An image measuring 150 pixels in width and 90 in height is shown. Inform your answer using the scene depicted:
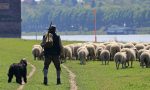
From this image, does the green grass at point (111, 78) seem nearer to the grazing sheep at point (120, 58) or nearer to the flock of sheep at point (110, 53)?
the grazing sheep at point (120, 58)

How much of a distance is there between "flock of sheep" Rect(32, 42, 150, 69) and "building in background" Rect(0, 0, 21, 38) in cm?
7225

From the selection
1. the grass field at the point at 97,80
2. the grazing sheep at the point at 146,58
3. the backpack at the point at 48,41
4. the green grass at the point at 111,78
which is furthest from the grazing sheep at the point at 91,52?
the backpack at the point at 48,41

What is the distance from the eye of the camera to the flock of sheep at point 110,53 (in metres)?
38.3

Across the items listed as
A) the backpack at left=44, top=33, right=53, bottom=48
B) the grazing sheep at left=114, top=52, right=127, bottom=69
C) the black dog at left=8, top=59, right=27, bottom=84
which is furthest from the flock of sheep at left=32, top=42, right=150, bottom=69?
the black dog at left=8, top=59, right=27, bottom=84

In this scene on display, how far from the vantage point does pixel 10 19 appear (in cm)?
12531

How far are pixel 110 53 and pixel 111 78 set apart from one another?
16475 millimetres

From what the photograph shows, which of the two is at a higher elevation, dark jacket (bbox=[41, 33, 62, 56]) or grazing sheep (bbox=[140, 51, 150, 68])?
dark jacket (bbox=[41, 33, 62, 56])

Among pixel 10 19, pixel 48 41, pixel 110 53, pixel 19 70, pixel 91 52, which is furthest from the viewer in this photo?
pixel 10 19

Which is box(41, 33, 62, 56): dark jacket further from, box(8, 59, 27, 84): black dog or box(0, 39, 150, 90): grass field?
box(0, 39, 150, 90): grass field

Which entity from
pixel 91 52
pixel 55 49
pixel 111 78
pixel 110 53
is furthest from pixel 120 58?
pixel 55 49

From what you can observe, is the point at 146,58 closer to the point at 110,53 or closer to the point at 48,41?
the point at 110,53

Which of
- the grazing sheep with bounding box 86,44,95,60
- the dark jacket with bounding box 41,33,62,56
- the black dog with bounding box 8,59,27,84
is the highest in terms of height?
the dark jacket with bounding box 41,33,62,56

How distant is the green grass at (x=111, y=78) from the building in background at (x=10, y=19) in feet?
278

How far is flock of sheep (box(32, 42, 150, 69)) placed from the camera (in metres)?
38.3
